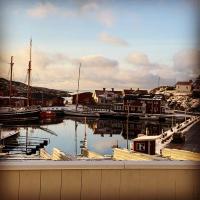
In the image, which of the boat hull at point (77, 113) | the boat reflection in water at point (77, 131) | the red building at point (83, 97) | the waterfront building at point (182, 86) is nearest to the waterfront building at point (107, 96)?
the red building at point (83, 97)

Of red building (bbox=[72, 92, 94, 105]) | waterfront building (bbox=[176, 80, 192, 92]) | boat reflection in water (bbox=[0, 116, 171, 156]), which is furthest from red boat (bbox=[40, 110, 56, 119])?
waterfront building (bbox=[176, 80, 192, 92])

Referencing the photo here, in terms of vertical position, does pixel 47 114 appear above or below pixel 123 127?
above

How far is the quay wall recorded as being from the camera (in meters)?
1.37

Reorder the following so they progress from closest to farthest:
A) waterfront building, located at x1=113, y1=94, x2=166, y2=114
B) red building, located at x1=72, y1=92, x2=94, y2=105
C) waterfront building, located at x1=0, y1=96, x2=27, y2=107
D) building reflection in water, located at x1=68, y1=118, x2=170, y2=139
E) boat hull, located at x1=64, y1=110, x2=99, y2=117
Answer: waterfront building, located at x1=0, y1=96, x2=27, y2=107
red building, located at x1=72, y1=92, x2=94, y2=105
waterfront building, located at x1=113, y1=94, x2=166, y2=114
boat hull, located at x1=64, y1=110, x2=99, y2=117
building reflection in water, located at x1=68, y1=118, x2=170, y2=139

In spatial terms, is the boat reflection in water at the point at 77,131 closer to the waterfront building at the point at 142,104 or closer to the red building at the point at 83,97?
the waterfront building at the point at 142,104

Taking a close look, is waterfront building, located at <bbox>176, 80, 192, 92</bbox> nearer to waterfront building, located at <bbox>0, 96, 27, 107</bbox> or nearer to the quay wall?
the quay wall

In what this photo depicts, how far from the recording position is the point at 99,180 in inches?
56.2

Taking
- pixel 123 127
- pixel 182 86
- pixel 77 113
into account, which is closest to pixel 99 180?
pixel 182 86

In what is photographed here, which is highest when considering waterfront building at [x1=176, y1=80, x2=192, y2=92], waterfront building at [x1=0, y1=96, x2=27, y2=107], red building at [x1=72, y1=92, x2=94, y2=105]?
waterfront building at [x1=176, y1=80, x2=192, y2=92]

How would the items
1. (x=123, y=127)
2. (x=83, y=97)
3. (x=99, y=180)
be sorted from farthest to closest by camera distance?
(x=123, y=127) → (x=83, y=97) → (x=99, y=180)

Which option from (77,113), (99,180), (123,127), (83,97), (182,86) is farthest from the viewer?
(123,127)

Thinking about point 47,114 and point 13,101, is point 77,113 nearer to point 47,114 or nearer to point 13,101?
point 47,114

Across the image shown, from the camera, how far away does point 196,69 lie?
4.79 ft

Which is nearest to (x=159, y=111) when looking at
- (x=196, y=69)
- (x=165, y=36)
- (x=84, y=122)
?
(x=84, y=122)
